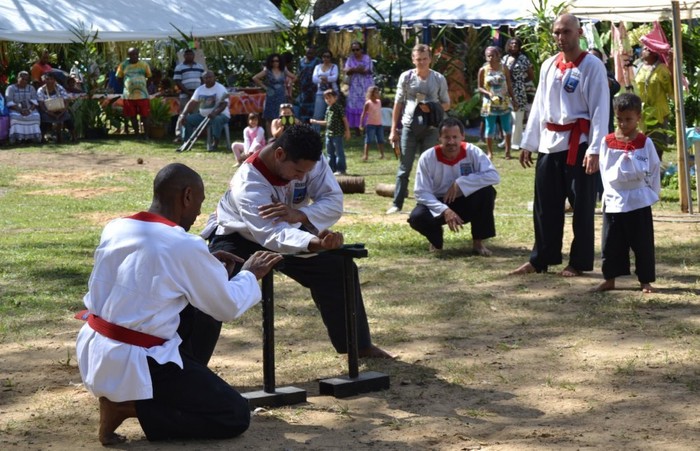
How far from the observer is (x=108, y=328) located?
16.7 ft

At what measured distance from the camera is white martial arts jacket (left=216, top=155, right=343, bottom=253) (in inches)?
245

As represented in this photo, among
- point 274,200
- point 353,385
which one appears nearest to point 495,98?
point 274,200

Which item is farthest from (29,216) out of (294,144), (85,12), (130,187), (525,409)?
(85,12)

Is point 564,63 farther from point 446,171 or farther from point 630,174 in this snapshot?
point 446,171

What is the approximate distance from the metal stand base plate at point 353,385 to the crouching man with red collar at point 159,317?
871 millimetres

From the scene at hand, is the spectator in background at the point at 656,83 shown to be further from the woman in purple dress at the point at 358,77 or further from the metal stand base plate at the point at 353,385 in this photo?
the metal stand base plate at the point at 353,385

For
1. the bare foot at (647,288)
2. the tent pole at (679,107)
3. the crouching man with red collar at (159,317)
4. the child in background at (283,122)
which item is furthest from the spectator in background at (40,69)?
the crouching man with red collar at (159,317)

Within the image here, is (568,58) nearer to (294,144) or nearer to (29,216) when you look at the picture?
(294,144)

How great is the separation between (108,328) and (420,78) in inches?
323

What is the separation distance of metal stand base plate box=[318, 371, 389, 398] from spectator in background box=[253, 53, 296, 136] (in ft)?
52.9

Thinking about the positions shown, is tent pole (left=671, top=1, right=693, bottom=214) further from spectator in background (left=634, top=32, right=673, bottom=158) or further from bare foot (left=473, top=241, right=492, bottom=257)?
bare foot (left=473, top=241, right=492, bottom=257)

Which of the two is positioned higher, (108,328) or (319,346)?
(108,328)

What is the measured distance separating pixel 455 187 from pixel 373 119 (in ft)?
31.2

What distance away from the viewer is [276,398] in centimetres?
591
